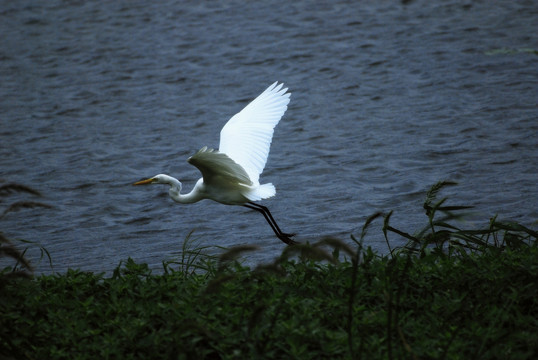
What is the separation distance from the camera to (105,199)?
25.3 feet

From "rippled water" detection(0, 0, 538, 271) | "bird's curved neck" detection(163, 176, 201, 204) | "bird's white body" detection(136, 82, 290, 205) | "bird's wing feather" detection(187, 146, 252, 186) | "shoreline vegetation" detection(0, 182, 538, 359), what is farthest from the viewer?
"rippled water" detection(0, 0, 538, 271)

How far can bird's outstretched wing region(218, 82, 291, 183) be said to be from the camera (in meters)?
6.12

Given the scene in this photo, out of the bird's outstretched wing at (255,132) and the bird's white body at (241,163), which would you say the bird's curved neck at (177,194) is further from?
the bird's outstretched wing at (255,132)

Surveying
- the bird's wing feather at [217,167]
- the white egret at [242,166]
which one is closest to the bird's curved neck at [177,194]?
the white egret at [242,166]

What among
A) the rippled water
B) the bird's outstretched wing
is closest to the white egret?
the bird's outstretched wing

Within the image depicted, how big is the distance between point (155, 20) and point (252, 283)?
10247 mm

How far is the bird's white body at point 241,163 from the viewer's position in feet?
17.9

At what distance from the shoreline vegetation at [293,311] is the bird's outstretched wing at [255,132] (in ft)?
6.89

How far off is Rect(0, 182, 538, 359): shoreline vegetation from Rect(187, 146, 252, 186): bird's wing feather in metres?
1.00

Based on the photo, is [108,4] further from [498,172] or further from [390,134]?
[498,172]

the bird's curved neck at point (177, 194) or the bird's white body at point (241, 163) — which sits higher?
the bird's white body at point (241, 163)

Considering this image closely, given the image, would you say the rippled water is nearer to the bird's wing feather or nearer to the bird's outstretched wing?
the bird's wing feather

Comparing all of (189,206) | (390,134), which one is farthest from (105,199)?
(390,134)

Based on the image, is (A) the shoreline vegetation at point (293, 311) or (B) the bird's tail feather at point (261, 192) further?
(B) the bird's tail feather at point (261, 192)
